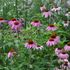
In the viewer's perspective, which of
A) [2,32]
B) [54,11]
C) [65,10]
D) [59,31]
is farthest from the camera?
[65,10]

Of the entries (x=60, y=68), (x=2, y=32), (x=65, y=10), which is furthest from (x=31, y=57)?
(x=65, y=10)

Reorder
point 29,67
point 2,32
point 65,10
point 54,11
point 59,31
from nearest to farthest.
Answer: point 29,67
point 2,32
point 59,31
point 54,11
point 65,10

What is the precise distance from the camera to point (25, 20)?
549cm

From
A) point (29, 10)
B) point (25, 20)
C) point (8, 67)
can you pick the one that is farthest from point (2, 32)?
point (29, 10)

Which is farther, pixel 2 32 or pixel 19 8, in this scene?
pixel 19 8

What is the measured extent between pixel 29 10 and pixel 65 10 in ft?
2.14

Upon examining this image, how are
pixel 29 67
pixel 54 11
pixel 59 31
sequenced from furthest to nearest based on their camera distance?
1. pixel 54 11
2. pixel 59 31
3. pixel 29 67

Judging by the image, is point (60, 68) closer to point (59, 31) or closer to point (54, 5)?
point (59, 31)

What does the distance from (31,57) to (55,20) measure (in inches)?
69.8

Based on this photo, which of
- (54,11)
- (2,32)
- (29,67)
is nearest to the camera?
(29,67)

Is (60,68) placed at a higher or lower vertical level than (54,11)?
lower

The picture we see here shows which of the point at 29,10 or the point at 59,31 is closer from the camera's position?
the point at 59,31

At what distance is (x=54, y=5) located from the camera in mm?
6070

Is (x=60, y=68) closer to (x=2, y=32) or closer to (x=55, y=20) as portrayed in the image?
(x=2, y=32)
